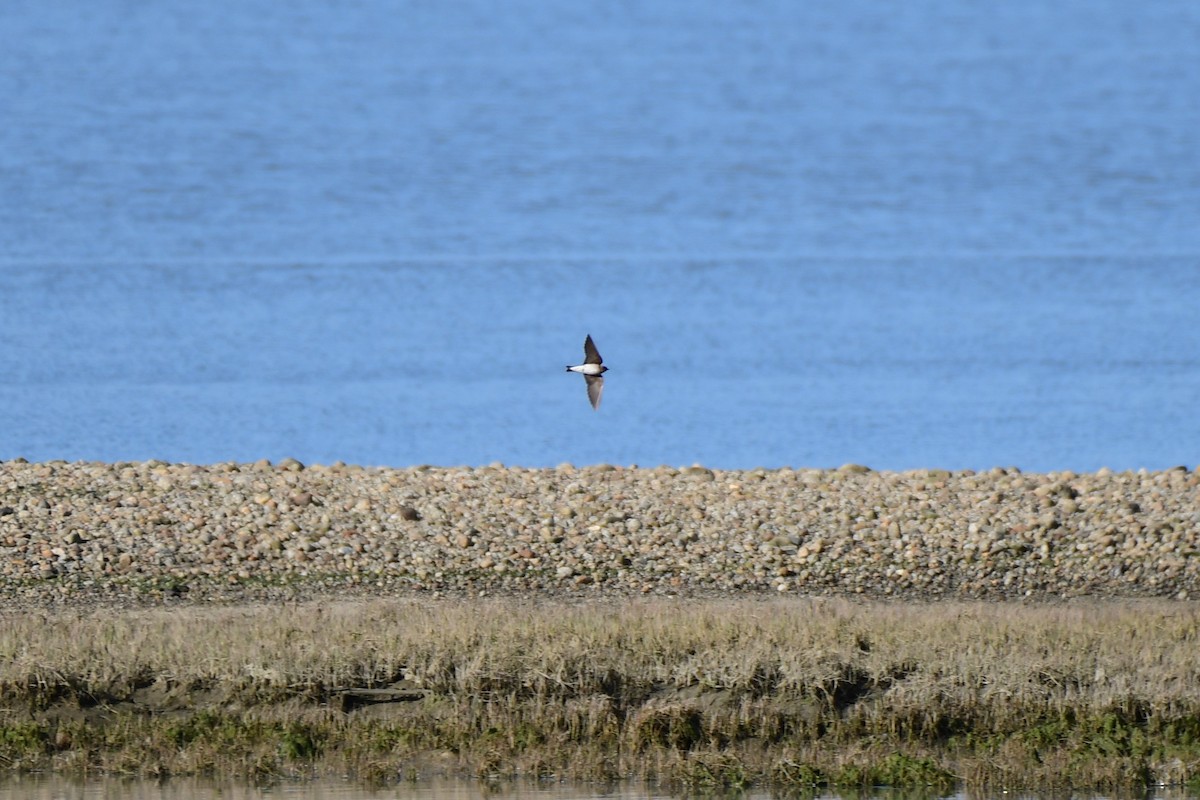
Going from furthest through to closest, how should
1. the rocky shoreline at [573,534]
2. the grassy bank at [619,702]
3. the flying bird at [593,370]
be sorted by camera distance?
the rocky shoreline at [573,534], the flying bird at [593,370], the grassy bank at [619,702]

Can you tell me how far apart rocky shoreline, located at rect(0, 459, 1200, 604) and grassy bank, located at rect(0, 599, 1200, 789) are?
306 centimetres

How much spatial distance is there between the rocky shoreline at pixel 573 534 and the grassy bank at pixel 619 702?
306 cm

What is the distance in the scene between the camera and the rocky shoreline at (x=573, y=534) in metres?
18.8

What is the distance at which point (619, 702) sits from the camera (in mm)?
14602

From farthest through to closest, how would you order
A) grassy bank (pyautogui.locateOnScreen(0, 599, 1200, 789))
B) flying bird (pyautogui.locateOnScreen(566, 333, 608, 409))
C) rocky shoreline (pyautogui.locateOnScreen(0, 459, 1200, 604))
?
1. rocky shoreline (pyautogui.locateOnScreen(0, 459, 1200, 604))
2. flying bird (pyautogui.locateOnScreen(566, 333, 608, 409))
3. grassy bank (pyautogui.locateOnScreen(0, 599, 1200, 789))

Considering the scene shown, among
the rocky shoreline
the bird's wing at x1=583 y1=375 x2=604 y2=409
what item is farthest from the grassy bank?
the rocky shoreline

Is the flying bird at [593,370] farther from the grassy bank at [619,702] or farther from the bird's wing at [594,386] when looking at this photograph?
the grassy bank at [619,702]

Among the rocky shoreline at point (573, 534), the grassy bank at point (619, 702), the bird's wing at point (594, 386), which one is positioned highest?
the bird's wing at point (594, 386)

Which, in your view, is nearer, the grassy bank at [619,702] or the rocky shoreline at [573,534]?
the grassy bank at [619,702]

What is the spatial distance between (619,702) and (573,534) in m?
5.33

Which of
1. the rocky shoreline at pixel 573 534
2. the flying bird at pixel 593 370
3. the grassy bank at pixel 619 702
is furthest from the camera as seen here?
the rocky shoreline at pixel 573 534

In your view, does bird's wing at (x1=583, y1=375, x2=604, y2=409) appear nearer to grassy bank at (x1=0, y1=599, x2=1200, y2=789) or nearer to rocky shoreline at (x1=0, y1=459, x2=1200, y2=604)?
grassy bank at (x1=0, y1=599, x2=1200, y2=789)

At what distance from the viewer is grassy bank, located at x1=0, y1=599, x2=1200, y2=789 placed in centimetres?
1384

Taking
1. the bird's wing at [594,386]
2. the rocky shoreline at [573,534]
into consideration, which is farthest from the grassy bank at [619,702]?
the rocky shoreline at [573,534]
